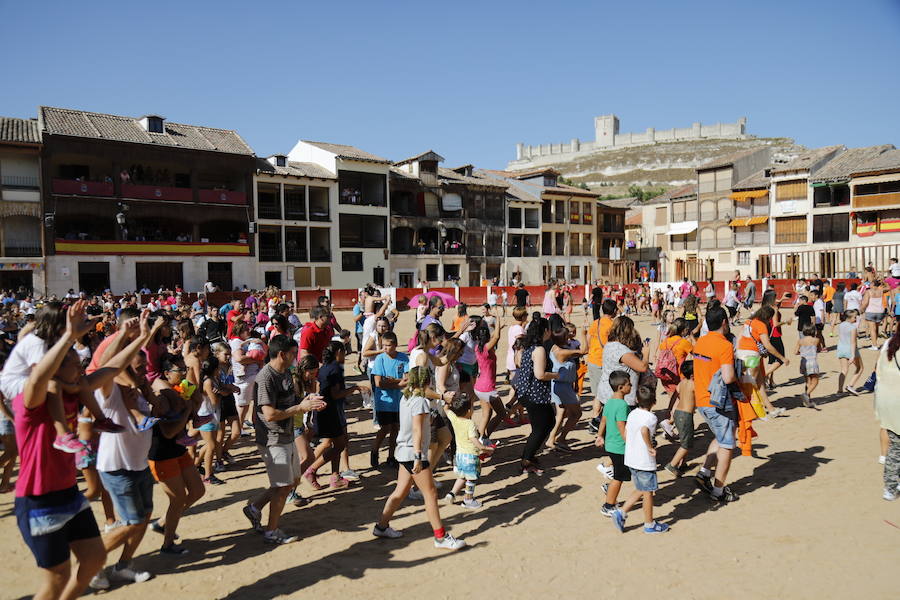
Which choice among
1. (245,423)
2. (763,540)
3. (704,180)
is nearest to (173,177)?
(245,423)

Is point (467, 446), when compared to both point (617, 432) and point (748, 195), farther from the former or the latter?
point (748, 195)

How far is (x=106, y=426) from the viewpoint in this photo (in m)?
4.09

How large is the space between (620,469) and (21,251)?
35.0m

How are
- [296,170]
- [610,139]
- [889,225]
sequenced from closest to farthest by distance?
[889,225] → [296,170] → [610,139]

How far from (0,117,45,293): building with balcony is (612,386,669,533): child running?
33694 mm

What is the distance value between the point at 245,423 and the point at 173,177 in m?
30.9

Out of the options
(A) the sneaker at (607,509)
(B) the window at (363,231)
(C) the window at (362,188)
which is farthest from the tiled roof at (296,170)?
(A) the sneaker at (607,509)

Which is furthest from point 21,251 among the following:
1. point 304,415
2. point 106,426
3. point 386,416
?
point 106,426

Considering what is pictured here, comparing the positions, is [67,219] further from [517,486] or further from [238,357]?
[517,486]

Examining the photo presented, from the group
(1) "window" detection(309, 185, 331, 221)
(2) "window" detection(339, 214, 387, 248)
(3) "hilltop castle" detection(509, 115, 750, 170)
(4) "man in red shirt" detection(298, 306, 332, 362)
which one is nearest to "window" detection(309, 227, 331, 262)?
(1) "window" detection(309, 185, 331, 221)

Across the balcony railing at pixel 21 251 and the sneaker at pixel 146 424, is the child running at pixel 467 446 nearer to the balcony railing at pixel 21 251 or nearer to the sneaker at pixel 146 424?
the sneaker at pixel 146 424

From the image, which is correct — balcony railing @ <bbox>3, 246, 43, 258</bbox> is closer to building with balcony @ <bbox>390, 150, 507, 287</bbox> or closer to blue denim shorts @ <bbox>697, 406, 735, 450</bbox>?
building with balcony @ <bbox>390, 150, 507, 287</bbox>

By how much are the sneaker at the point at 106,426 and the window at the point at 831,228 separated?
160 ft

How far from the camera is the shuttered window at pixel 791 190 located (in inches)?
1745
